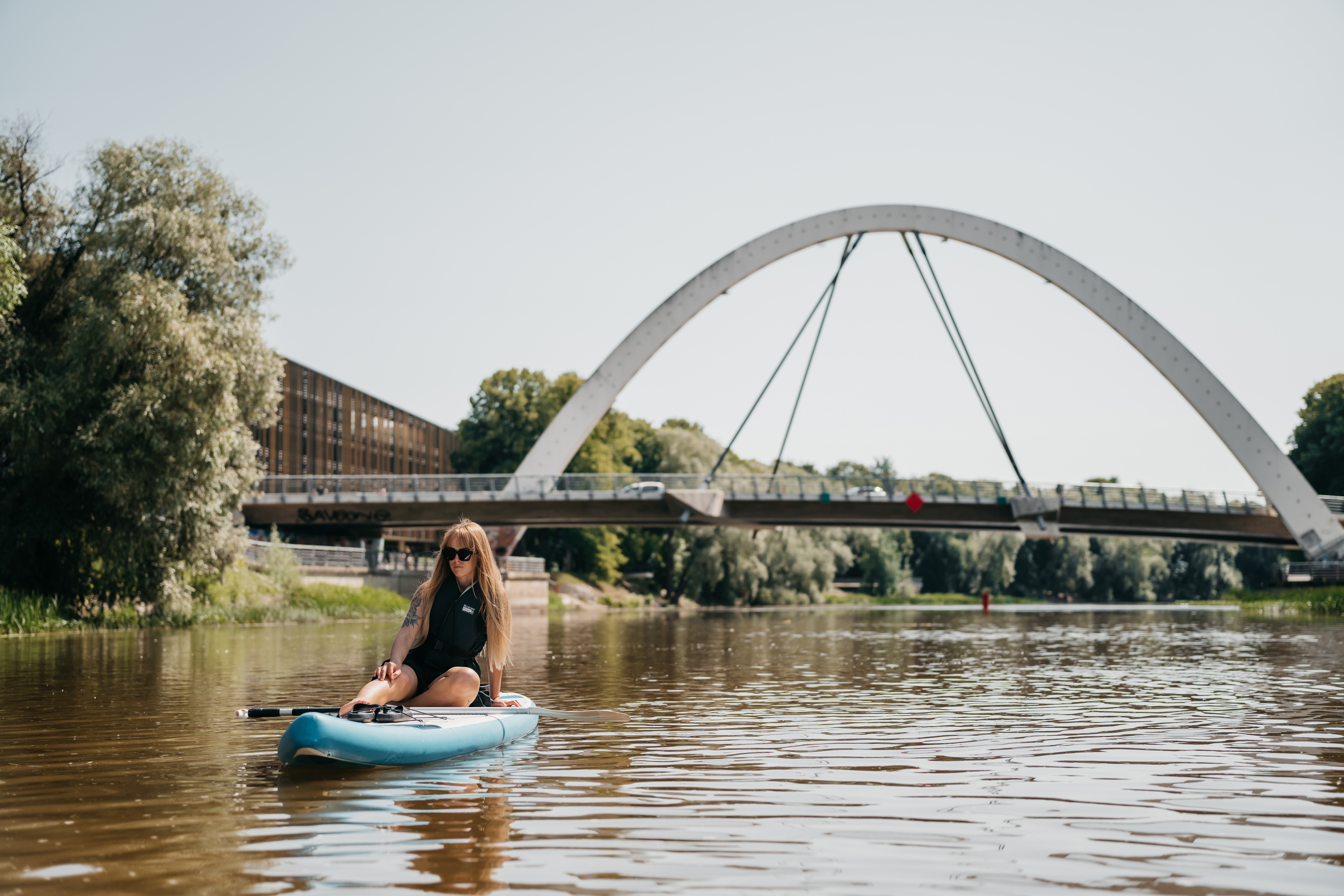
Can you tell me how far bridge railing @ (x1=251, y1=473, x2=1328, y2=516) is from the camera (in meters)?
44.3

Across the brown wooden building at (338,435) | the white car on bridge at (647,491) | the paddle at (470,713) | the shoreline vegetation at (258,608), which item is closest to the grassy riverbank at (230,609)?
the shoreline vegetation at (258,608)

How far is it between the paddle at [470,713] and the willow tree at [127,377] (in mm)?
19498

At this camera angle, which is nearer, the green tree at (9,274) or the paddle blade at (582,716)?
the paddle blade at (582,716)

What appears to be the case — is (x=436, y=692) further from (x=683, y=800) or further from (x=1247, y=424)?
(x=1247, y=424)

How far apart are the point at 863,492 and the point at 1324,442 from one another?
3108 centimetres

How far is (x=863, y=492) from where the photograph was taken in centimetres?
4503

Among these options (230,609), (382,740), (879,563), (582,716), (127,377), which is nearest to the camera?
(382,740)

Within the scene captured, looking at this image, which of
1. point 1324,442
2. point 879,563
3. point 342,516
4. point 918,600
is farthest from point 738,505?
point 879,563

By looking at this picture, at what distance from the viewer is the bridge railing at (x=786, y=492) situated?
145 ft

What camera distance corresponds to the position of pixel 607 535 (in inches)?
2803

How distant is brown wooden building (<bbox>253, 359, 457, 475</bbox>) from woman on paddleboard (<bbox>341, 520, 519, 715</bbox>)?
56020 mm

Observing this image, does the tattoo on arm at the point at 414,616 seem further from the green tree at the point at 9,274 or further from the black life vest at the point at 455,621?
the green tree at the point at 9,274

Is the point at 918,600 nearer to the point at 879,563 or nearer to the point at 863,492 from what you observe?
the point at 879,563

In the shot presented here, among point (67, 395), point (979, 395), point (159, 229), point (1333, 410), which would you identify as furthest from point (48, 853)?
point (1333, 410)
